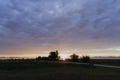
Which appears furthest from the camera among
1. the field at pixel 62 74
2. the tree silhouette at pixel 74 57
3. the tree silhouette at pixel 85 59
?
the tree silhouette at pixel 74 57

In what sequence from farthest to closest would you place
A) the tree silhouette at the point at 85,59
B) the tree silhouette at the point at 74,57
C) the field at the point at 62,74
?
the tree silhouette at the point at 74,57, the tree silhouette at the point at 85,59, the field at the point at 62,74

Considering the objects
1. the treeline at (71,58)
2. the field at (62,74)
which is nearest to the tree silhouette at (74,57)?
the treeline at (71,58)

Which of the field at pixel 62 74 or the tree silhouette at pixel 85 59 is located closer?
the field at pixel 62 74

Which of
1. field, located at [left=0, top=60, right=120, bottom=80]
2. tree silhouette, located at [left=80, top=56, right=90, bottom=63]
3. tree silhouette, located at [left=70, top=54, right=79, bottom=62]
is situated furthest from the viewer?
tree silhouette, located at [left=70, top=54, right=79, bottom=62]

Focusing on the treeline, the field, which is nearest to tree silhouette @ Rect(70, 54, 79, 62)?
the treeline

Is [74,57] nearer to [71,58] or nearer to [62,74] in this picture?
[71,58]

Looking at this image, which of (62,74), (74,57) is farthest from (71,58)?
(62,74)

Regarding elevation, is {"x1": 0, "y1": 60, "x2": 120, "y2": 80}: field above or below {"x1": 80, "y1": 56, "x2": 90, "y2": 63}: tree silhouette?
below

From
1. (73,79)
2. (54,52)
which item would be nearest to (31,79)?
(73,79)

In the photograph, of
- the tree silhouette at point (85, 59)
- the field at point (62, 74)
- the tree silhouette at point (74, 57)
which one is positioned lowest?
the field at point (62, 74)

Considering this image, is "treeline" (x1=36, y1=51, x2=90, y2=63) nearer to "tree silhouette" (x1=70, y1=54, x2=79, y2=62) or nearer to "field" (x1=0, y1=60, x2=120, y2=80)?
"tree silhouette" (x1=70, y1=54, x2=79, y2=62)

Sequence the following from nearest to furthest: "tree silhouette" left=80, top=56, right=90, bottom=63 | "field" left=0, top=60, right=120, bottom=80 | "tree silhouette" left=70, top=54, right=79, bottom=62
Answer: "field" left=0, top=60, right=120, bottom=80 < "tree silhouette" left=80, top=56, right=90, bottom=63 < "tree silhouette" left=70, top=54, right=79, bottom=62

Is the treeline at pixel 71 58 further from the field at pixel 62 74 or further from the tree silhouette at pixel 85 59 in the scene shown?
the field at pixel 62 74

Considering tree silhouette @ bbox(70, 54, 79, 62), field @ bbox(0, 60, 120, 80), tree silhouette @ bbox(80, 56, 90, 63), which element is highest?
tree silhouette @ bbox(70, 54, 79, 62)
